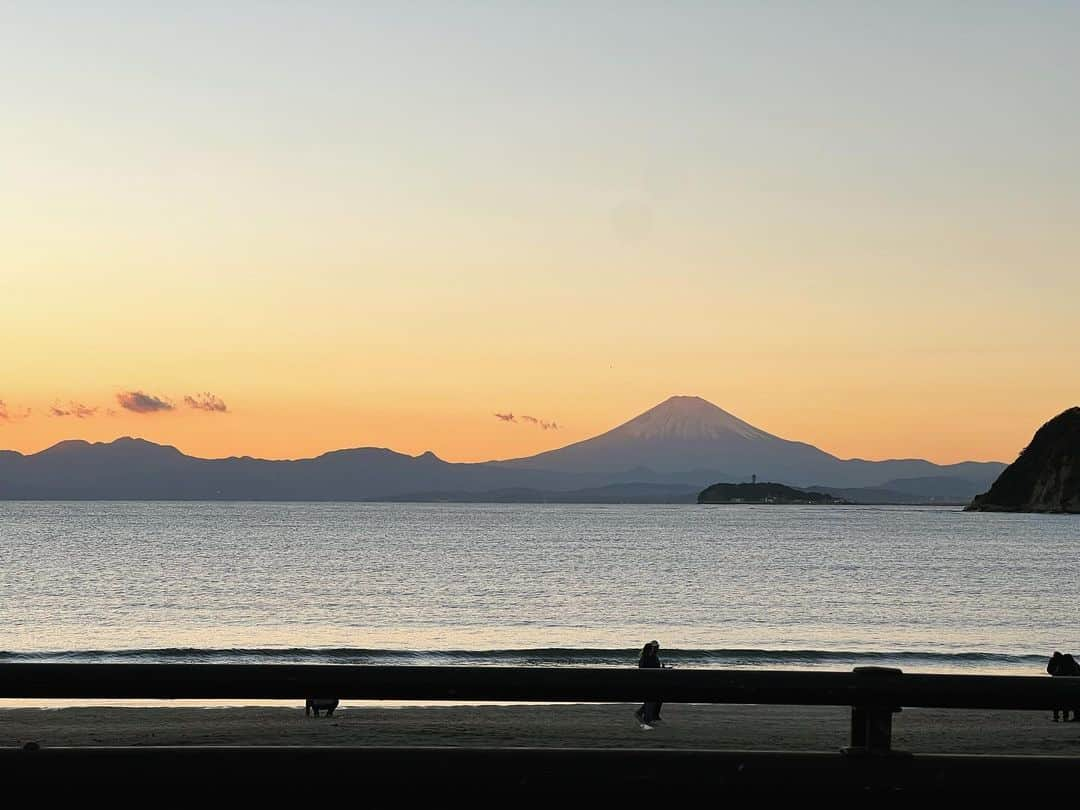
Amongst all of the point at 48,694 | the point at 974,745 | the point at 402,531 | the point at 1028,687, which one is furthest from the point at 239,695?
the point at 402,531

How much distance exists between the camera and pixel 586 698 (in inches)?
192

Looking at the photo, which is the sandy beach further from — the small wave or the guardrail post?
the small wave

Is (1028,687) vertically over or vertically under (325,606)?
over

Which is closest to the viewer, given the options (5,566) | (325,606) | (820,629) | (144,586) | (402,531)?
(820,629)

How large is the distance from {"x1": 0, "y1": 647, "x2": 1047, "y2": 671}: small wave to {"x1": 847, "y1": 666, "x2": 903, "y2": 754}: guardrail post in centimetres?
3313

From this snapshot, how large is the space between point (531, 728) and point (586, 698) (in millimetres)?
14949

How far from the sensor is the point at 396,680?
486cm

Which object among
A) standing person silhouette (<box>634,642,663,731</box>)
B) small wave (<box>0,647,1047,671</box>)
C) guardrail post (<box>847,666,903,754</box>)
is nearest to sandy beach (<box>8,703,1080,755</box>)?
standing person silhouette (<box>634,642,663,731</box>)

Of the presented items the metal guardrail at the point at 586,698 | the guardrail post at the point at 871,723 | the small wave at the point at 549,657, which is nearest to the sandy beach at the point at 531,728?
the metal guardrail at the point at 586,698

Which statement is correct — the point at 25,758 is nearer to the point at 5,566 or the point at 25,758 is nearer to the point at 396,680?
the point at 396,680

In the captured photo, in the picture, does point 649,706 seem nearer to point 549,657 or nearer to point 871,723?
point 871,723

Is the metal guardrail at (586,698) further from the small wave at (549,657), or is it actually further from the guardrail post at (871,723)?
the small wave at (549,657)

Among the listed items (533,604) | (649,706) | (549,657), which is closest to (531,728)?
(649,706)

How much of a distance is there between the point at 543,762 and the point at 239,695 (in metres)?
1.16
